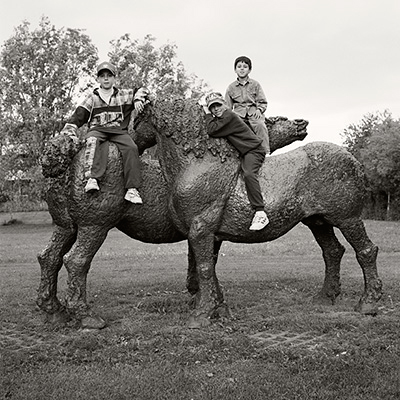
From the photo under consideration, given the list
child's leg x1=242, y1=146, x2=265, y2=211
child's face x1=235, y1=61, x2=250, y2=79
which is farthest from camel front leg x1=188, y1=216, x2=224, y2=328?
child's face x1=235, y1=61, x2=250, y2=79

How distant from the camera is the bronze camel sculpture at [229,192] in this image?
6.00 meters

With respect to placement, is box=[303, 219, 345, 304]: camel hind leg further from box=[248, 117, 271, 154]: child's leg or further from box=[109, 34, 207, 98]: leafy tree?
box=[109, 34, 207, 98]: leafy tree

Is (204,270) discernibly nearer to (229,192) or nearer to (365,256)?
(229,192)

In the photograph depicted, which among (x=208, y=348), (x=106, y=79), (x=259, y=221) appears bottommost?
(x=208, y=348)

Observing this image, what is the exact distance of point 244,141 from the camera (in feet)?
20.1

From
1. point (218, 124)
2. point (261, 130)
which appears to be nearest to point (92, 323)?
point (218, 124)

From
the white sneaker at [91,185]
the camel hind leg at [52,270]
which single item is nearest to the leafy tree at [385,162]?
the camel hind leg at [52,270]

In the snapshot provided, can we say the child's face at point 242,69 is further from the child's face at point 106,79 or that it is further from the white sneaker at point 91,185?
the white sneaker at point 91,185

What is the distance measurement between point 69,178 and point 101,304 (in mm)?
2255

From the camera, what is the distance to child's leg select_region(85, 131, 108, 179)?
5.73 meters

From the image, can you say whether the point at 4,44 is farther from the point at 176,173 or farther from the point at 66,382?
the point at 66,382

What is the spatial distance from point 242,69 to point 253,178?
5.25 feet

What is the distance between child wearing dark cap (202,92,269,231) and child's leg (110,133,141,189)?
90 centimetres

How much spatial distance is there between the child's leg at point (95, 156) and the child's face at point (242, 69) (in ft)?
6.59
